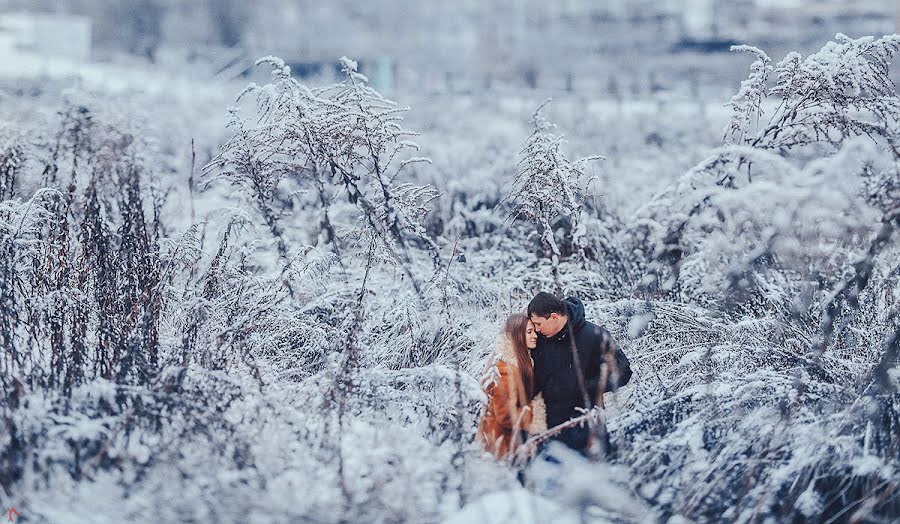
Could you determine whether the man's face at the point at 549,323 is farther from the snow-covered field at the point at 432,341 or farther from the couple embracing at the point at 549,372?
the snow-covered field at the point at 432,341

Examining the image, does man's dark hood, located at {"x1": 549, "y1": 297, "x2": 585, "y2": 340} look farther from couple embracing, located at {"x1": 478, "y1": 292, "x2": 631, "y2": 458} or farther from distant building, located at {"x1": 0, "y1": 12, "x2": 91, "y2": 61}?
distant building, located at {"x1": 0, "y1": 12, "x2": 91, "y2": 61}

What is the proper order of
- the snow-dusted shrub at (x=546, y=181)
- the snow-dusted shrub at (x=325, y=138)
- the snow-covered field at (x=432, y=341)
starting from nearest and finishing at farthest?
the snow-covered field at (x=432, y=341) → the snow-dusted shrub at (x=325, y=138) → the snow-dusted shrub at (x=546, y=181)

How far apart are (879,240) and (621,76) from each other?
87.0 ft

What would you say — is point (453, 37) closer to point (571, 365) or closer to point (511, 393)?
point (571, 365)

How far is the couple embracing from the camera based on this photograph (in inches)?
130

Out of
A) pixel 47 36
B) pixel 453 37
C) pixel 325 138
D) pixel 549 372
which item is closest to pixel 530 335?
pixel 549 372

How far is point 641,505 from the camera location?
2887 millimetres

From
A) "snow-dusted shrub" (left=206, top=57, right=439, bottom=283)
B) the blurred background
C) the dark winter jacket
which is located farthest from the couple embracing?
the blurred background

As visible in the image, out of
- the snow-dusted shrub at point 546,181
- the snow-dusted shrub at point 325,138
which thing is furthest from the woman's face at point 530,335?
the snow-dusted shrub at point 546,181

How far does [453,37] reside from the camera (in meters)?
37.4

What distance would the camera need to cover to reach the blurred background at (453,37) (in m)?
27.8

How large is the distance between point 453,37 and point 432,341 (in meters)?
35.0

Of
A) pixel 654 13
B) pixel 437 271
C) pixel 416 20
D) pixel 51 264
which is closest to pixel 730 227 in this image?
pixel 437 271

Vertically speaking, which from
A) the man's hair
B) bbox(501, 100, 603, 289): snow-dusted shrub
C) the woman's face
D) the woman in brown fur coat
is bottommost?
the woman in brown fur coat
